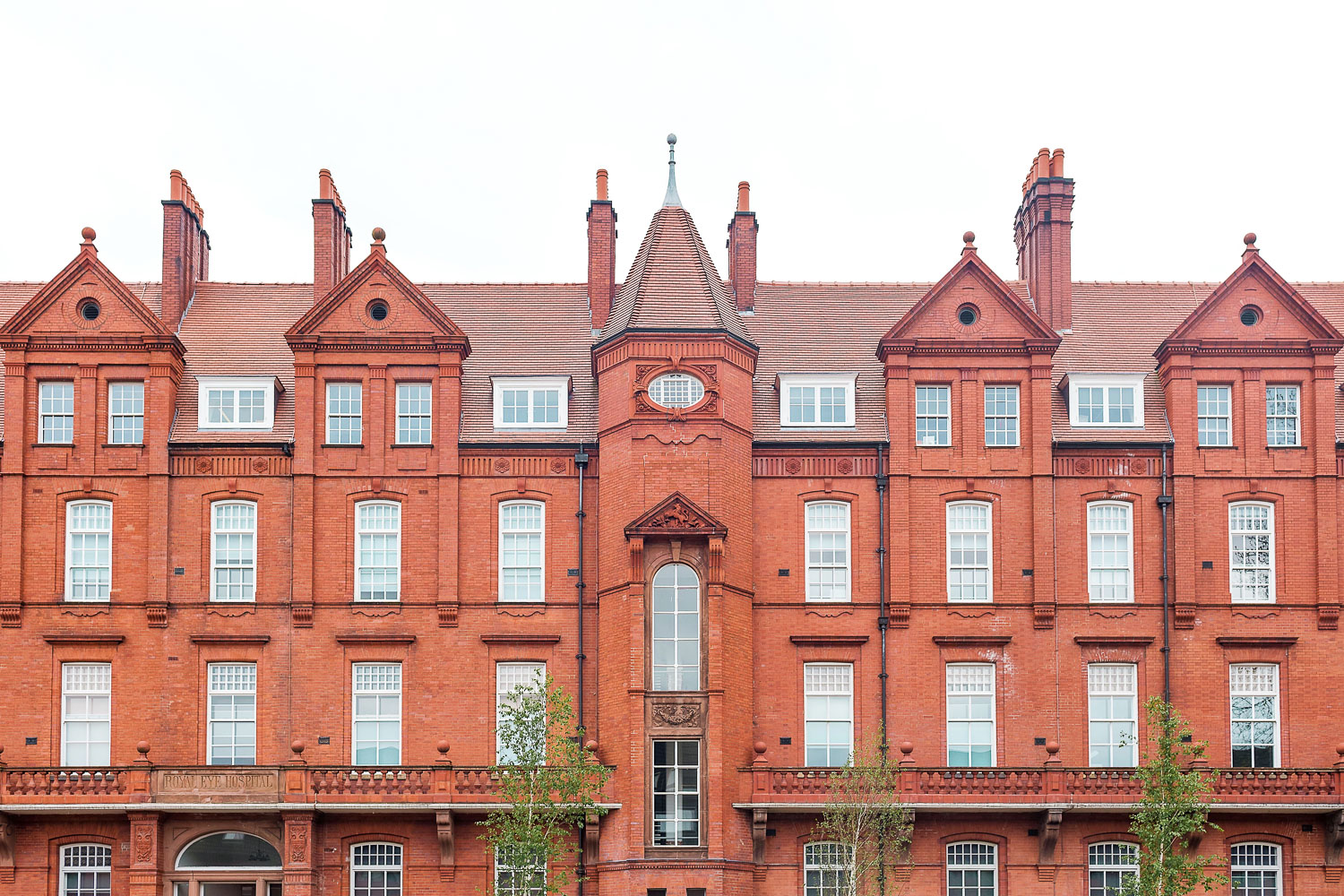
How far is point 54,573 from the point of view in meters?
41.1

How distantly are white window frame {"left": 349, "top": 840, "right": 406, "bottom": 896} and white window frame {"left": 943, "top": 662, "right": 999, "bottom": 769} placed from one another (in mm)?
13825

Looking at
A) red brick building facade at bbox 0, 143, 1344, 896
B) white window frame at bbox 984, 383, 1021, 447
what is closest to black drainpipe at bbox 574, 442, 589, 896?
red brick building facade at bbox 0, 143, 1344, 896

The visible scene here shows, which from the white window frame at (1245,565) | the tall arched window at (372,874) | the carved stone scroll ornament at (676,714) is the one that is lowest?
the tall arched window at (372,874)

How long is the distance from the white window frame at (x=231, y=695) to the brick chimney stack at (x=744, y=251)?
16.9 meters

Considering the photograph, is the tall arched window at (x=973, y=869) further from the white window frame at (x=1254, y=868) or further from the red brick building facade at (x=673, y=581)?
the white window frame at (x=1254, y=868)

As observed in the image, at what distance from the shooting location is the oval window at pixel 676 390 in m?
41.1

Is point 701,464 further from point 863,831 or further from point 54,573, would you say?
point 54,573

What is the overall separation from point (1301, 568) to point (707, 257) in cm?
1744

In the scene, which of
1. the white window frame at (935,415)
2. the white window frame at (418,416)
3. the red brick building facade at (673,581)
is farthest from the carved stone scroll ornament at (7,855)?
the white window frame at (935,415)

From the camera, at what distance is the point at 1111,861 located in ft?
131

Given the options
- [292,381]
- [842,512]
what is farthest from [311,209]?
[842,512]

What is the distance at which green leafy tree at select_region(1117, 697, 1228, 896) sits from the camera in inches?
1449

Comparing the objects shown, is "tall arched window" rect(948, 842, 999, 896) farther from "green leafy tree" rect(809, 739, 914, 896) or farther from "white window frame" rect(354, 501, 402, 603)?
"white window frame" rect(354, 501, 402, 603)

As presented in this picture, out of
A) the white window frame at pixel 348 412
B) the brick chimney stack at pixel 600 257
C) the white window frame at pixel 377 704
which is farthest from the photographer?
the brick chimney stack at pixel 600 257
